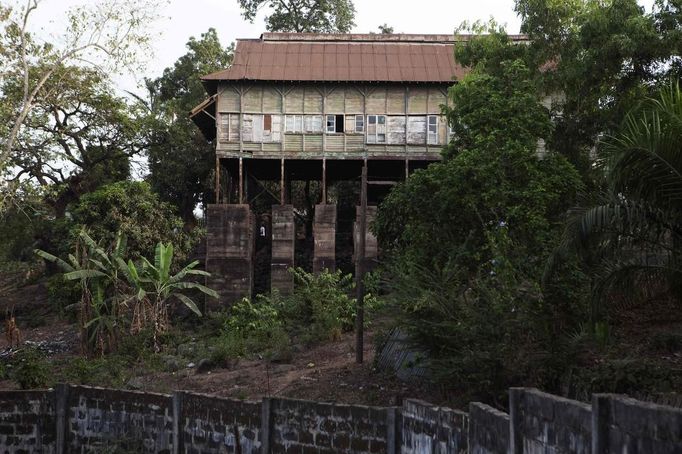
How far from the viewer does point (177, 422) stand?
12.9m

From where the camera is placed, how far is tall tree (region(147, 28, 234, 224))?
37.3 metres

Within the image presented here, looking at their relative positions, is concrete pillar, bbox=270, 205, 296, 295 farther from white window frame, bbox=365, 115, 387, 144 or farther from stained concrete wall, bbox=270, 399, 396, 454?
stained concrete wall, bbox=270, 399, 396, 454

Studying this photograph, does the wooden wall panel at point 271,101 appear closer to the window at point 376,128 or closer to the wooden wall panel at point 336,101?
the wooden wall panel at point 336,101

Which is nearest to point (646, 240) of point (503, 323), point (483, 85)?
point (503, 323)

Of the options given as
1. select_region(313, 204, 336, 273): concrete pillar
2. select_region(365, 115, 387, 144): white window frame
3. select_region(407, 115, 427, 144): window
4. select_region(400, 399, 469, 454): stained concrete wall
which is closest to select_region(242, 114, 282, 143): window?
select_region(365, 115, 387, 144): white window frame

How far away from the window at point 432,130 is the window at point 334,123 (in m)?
3.50

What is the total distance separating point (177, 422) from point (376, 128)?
22.2m

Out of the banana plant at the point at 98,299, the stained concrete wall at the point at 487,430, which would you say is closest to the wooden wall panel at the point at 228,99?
the banana plant at the point at 98,299

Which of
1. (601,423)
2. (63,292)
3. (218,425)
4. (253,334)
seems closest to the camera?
(601,423)

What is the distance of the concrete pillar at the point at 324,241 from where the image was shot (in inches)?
1255

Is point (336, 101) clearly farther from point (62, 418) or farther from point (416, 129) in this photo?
point (62, 418)

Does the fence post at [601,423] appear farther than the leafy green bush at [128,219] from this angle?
No

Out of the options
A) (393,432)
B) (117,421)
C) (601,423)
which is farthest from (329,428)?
(601,423)

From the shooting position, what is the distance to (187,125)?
38594mm
